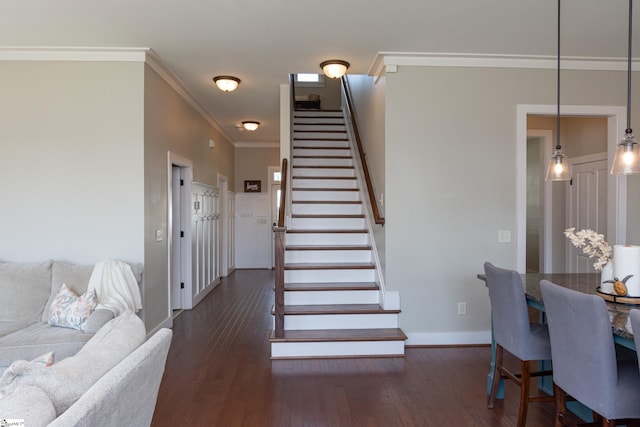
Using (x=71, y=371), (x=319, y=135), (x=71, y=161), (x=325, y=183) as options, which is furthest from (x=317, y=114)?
(x=71, y=371)

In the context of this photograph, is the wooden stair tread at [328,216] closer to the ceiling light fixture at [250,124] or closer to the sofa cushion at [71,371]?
the ceiling light fixture at [250,124]

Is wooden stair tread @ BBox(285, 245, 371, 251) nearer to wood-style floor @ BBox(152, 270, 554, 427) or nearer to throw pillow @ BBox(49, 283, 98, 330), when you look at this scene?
wood-style floor @ BBox(152, 270, 554, 427)

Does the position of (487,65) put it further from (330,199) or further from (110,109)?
(110,109)

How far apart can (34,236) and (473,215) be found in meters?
4.14

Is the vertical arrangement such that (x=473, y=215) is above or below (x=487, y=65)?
below

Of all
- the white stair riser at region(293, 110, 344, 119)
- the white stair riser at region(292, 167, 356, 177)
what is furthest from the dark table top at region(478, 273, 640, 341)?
the white stair riser at region(293, 110, 344, 119)

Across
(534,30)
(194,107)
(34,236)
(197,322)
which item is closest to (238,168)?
(194,107)

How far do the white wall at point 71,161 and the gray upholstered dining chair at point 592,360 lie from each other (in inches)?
132

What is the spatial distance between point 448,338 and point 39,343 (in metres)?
3.35

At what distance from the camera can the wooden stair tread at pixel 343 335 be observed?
11.0 feet

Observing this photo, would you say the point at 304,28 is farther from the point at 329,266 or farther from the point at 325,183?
the point at 325,183

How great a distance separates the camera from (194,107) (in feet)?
17.0

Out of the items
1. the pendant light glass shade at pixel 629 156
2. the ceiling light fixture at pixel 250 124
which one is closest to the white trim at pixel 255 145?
the ceiling light fixture at pixel 250 124

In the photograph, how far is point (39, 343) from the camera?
2.58 meters
